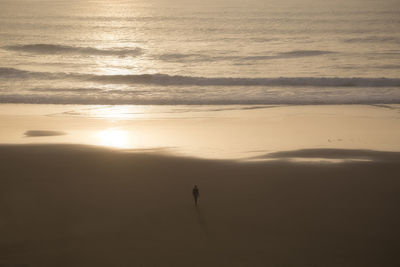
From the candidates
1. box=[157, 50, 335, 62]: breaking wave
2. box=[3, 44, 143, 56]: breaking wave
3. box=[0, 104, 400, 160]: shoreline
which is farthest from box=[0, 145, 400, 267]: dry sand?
box=[3, 44, 143, 56]: breaking wave

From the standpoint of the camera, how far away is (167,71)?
28922mm

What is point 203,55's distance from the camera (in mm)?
34219

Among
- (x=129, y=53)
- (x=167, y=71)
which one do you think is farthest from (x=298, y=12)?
(x=167, y=71)

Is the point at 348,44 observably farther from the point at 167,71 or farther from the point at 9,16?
the point at 9,16

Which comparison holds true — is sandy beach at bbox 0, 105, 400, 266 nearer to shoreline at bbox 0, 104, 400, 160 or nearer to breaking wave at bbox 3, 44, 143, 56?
shoreline at bbox 0, 104, 400, 160

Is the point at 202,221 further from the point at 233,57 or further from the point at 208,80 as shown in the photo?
the point at 233,57

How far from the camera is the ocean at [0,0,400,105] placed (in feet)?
75.1

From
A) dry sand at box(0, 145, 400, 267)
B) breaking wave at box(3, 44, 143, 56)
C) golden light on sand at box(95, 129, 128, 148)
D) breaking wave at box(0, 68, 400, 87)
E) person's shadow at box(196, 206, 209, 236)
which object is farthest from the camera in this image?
breaking wave at box(3, 44, 143, 56)

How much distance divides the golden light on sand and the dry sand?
1.27 metres

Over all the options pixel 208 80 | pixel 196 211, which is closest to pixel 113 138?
pixel 196 211

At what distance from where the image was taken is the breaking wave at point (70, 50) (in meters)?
36.2

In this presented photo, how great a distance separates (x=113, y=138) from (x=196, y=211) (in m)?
5.80

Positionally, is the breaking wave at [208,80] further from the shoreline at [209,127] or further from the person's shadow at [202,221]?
the person's shadow at [202,221]

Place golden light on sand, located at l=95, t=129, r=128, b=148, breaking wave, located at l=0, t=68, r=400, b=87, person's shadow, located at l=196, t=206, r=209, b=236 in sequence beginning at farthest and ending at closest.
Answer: breaking wave, located at l=0, t=68, r=400, b=87
golden light on sand, located at l=95, t=129, r=128, b=148
person's shadow, located at l=196, t=206, r=209, b=236
